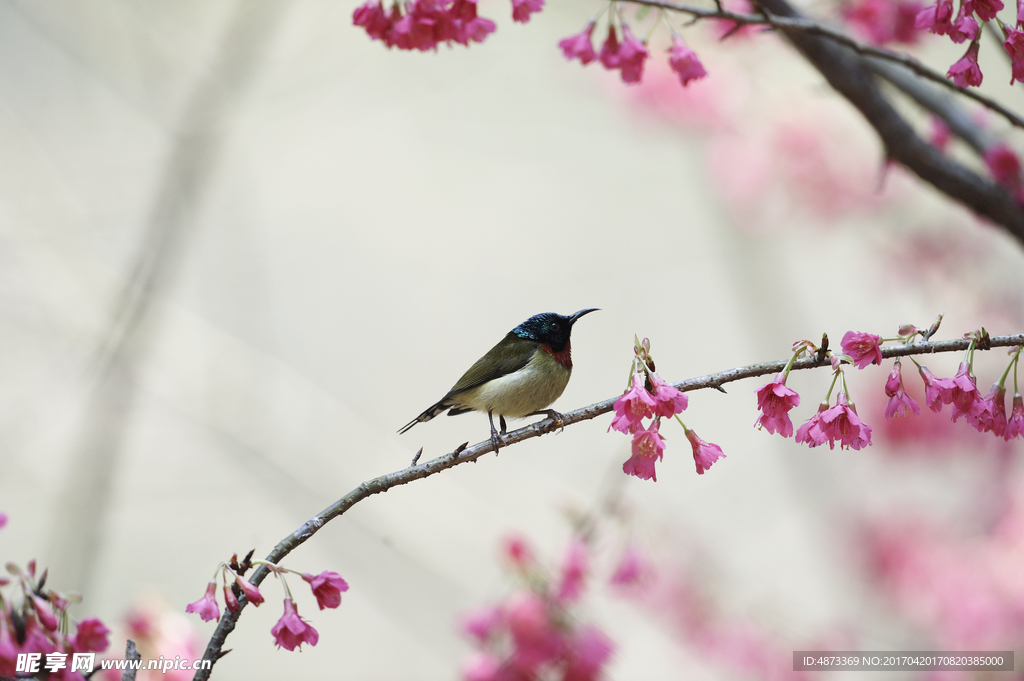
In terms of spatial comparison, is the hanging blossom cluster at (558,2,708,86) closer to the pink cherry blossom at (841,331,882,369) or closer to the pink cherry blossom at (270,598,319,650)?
the pink cherry blossom at (841,331,882,369)

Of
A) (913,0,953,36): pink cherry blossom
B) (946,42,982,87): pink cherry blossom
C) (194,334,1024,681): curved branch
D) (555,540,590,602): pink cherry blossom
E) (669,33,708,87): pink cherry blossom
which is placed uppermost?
(669,33,708,87): pink cherry blossom

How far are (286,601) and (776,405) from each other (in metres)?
1.12

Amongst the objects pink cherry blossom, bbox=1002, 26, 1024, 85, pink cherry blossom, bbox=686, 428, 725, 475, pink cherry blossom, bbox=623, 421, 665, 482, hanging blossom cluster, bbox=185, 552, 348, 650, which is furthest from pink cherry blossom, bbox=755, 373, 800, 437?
hanging blossom cluster, bbox=185, 552, 348, 650

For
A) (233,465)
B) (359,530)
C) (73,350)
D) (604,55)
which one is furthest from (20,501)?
(604,55)

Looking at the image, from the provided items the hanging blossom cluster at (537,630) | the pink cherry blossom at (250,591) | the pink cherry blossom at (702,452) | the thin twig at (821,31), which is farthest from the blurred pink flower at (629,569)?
the thin twig at (821,31)

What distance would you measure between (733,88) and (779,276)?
65.9 inches

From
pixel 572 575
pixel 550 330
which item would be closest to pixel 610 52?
pixel 550 330

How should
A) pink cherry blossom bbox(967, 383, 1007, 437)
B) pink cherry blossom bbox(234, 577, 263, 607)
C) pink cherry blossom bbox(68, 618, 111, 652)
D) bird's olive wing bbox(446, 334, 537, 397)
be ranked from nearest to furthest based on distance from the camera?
pink cherry blossom bbox(234, 577, 263, 607) → pink cherry blossom bbox(967, 383, 1007, 437) → pink cherry blossom bbox(68, 618, 111, 652) → bird's olive wing bbox(446, 334, 537, 397)

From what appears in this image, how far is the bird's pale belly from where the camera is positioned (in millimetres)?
2393

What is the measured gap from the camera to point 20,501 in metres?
5.97

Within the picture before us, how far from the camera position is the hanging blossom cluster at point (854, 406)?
1504mm

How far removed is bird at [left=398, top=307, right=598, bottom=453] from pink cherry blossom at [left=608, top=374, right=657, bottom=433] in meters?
0.83

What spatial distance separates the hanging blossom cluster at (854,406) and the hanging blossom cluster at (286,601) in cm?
96

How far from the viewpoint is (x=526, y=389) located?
2381 mm
